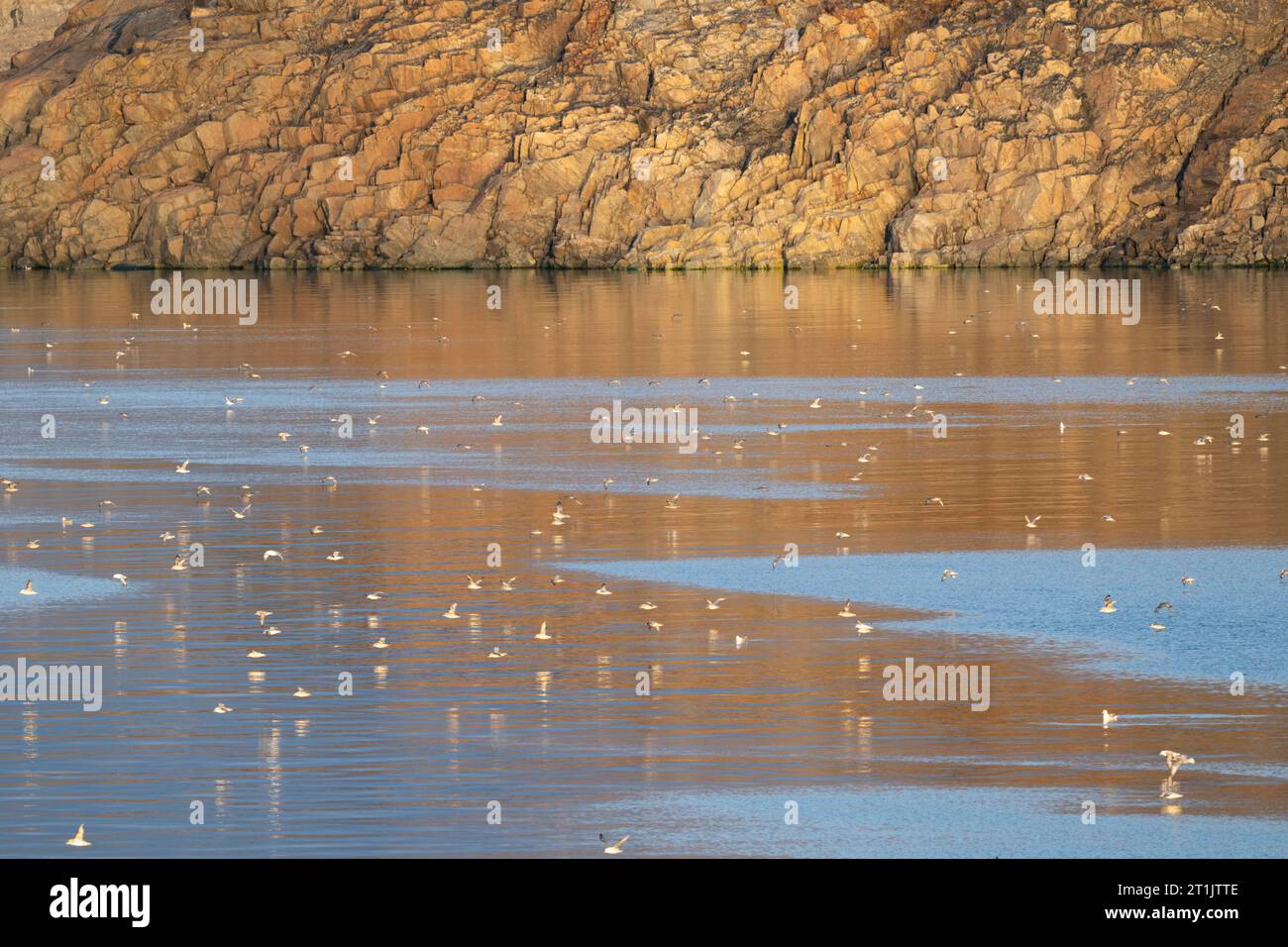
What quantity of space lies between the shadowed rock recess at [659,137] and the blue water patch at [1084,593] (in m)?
73.6

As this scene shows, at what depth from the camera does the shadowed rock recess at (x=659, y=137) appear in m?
98.4

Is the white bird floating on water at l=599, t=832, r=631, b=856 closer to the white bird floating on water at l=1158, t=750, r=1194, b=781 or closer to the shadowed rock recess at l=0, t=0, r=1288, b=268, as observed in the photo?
the white bird floating on water at l=1158, t=750, r=1194, b=781

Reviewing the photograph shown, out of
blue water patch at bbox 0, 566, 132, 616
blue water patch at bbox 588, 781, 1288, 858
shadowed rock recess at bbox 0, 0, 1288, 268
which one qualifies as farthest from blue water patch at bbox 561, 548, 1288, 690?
shadowed rock recess at bbox 0, 0, 1288, 268

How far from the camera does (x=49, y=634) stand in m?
19.6

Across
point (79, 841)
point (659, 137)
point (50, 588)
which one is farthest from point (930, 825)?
point (659, 137)

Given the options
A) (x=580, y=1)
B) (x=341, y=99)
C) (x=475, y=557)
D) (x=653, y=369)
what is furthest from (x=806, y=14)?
(x=475, y=557)

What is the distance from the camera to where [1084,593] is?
21141 mm

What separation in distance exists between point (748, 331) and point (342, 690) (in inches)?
1630

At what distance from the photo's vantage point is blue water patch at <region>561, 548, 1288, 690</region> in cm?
1847

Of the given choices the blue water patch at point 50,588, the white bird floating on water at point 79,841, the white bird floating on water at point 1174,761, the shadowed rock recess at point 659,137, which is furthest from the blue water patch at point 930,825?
the shadowed rock recess at point 659,137

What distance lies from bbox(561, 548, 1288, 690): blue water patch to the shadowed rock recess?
7356 cm

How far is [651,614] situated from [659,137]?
89.1 m

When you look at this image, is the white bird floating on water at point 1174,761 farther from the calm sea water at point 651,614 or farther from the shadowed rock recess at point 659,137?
the shadowed rock recess at point 659,137

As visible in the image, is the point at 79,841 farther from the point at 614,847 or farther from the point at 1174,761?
the point at 1174,761
